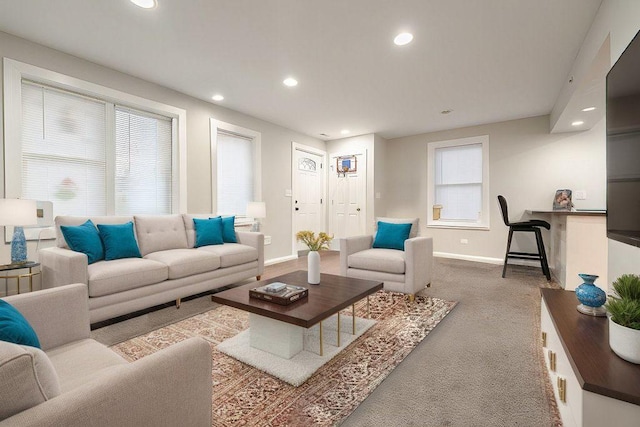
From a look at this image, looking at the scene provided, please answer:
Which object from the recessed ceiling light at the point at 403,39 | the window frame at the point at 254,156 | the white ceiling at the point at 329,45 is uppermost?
the white ceiling at the point at 329,45

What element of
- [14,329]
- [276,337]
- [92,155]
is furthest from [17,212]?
[276,337]

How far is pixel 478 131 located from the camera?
543 cm

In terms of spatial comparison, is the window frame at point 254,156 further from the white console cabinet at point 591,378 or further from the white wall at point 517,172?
the white console cabinet at point 591,378

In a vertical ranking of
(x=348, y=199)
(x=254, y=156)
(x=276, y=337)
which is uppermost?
(x=254, y=156)

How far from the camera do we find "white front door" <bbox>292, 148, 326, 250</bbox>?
5836 mm

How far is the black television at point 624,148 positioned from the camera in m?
1.13

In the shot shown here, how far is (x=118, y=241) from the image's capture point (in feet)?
9.16

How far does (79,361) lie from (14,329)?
0.39 meters

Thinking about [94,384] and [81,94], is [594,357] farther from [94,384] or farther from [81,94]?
[81,94]

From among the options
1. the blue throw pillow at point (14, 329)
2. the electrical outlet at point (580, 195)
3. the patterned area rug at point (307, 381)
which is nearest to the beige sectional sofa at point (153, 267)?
the patterned area rug at point (307, 381)

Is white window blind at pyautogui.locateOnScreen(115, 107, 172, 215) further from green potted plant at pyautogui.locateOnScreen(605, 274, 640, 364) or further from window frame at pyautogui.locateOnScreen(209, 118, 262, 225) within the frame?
green potted plant at pyautogui.locateOnScreen(605, 274, 640, 364)

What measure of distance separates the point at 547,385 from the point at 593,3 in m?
2.67

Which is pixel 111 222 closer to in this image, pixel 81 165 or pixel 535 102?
pixel 81 165

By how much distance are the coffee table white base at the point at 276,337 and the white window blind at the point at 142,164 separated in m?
2.50
